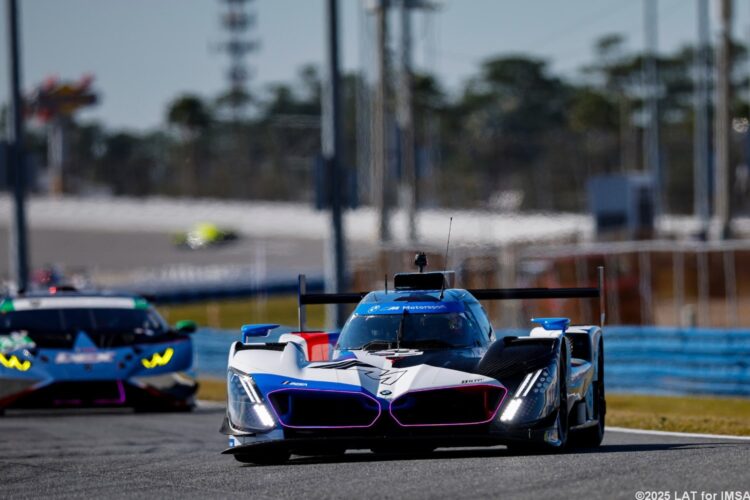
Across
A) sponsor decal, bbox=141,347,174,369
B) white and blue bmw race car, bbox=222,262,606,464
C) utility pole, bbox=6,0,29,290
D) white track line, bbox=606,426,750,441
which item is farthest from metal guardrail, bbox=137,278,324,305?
white and blue bmw race car, bbox=222,262,606,464

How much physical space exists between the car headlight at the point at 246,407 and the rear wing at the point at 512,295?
1.65m

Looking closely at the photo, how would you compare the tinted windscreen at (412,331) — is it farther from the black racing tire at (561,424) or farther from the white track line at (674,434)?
the white track line at (674,434)

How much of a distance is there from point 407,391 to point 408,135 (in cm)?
3514

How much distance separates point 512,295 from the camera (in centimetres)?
1339

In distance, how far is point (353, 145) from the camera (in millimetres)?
124875

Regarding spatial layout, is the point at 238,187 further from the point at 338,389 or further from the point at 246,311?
the point at 338,389

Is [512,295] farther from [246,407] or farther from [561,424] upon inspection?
[246,407]

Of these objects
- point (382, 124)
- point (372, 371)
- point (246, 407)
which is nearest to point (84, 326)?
point (246, 407)

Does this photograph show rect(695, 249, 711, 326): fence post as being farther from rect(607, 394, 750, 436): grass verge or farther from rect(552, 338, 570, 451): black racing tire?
rect(552, 338, 570, 451): black racing tire

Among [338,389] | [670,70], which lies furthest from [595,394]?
[670,70]

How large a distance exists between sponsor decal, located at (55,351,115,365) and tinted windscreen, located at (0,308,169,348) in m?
0.13

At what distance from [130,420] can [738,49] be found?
86.4m

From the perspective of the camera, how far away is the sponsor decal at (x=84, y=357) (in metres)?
18.1

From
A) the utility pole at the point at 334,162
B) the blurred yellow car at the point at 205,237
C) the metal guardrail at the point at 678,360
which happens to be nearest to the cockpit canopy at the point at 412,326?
the metal guardrail at the point at 678,360
